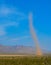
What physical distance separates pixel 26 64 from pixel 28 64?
517mm

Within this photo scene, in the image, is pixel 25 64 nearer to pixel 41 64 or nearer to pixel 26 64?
pixel 26 64

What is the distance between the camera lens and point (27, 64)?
51188mm

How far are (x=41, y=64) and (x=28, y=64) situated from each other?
2.93 m

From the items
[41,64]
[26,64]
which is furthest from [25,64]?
[41,64]

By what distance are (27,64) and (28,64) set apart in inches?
15.0

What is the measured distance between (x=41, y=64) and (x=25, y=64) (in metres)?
3.55

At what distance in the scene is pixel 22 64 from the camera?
5003cm

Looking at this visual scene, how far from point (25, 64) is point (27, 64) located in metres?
0.52

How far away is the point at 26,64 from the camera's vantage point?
1992 inches

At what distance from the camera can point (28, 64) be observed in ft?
167

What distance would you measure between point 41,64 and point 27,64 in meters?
3.25

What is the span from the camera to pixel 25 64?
50.9 meters

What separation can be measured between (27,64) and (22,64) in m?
1.58
